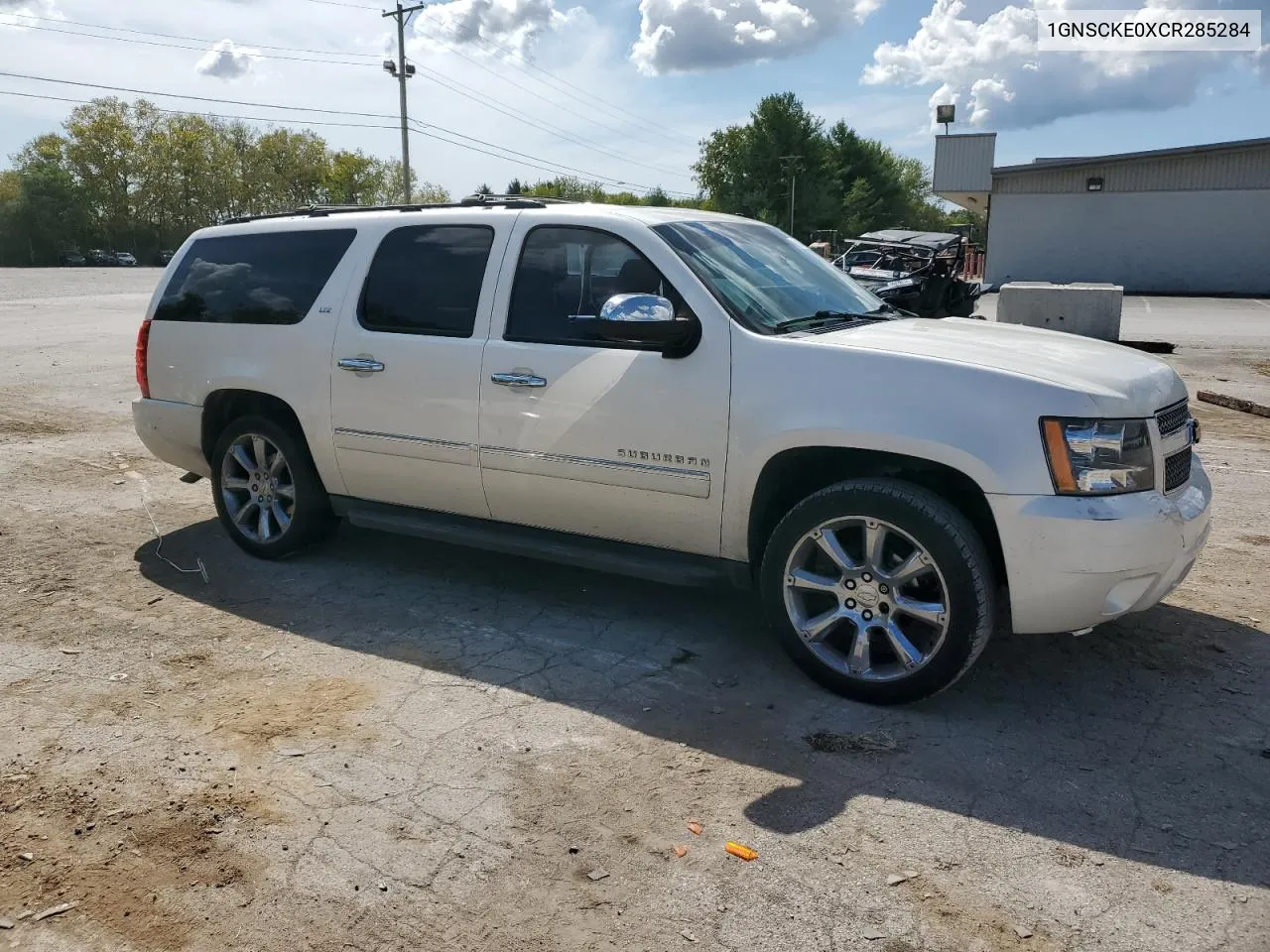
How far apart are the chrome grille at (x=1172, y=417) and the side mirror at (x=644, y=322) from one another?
1753 millimetres

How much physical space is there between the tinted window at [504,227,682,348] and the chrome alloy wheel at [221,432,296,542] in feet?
5.76

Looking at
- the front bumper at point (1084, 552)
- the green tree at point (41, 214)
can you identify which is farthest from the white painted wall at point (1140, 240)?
the green tree at point (41, 214)

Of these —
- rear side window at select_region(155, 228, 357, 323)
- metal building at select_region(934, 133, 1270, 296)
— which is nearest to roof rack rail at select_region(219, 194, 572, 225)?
rear side window at select_region(155, 228, 357, 323)

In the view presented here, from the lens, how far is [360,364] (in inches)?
199

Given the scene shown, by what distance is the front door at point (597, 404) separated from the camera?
413 centimetres

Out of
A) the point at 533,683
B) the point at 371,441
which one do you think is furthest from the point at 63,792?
the point at 371,441

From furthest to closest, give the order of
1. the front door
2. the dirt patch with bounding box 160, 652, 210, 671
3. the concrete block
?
the concrete block → the dirt patch with bounding box 160, 652, 210, 671 → the front door

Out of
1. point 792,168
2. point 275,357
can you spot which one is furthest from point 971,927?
point 792,168

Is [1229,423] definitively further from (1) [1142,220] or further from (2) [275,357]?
(1) [1142,220]

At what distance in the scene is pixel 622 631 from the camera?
4676mm

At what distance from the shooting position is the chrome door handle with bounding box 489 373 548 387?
4.48m

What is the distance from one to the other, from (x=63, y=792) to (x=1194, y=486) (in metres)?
4.20

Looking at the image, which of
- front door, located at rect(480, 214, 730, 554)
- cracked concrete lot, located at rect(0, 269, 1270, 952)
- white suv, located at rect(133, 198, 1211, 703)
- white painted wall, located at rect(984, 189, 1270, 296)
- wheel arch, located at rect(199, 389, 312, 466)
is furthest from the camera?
white painted wall, located at rect(984, 189, 1270, 296)

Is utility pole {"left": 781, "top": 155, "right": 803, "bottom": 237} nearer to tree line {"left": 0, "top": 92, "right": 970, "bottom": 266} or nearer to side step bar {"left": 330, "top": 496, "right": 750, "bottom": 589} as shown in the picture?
tree line {"left": 0, "top": 92, "right": 970, "bottom": 266}
